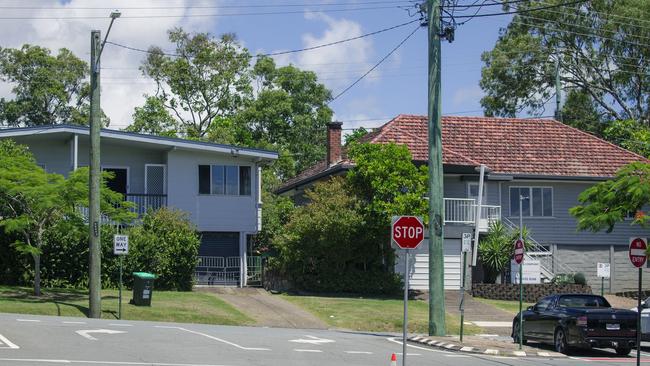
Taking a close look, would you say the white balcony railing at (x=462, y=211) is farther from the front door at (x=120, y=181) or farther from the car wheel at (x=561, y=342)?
the car wheel at (x=561, y=342)

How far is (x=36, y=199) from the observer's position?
29844 millimetres

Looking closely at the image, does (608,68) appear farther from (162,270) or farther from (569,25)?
(162,270)

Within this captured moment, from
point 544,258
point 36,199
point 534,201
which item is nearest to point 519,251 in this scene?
point 36,199

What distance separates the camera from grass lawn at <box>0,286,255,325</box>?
28484mm

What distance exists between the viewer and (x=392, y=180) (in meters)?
36.6

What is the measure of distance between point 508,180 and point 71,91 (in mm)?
36646

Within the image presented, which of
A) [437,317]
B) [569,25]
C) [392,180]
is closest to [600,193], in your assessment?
[437,317]

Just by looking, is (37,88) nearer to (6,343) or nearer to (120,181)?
(120,181)

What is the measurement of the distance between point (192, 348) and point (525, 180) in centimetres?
2665

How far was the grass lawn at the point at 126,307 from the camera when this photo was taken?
1121 inches

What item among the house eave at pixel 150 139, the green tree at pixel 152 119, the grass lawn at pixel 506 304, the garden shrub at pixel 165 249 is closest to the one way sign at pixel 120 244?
the garden shrub at pixel 165 249

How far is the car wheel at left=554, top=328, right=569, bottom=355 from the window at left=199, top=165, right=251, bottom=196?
63.2ft

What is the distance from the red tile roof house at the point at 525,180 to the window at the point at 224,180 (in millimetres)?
3812

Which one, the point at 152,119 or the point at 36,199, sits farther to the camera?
the point at 152,119
